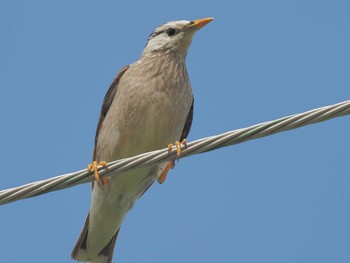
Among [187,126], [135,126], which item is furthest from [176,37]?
[135,126]

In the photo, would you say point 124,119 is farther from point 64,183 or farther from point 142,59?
point 64,183

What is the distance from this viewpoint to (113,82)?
7.75 metres

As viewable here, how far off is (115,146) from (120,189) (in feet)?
1.53

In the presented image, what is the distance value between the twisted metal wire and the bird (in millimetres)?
1863

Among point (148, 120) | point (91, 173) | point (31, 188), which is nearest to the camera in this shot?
point (31, 188)

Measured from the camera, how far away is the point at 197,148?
4855 millimetres

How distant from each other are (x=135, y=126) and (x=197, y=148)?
7.58 ft

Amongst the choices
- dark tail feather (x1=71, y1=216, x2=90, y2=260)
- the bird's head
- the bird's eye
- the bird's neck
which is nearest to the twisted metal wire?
dark tail feather (x1=71, y1=216, x2=90, y2=260)

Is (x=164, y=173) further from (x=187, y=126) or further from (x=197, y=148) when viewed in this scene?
(x=197, y=148)

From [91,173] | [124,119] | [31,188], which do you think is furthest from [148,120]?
[31,188]

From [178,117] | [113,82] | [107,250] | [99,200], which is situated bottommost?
[107,250]

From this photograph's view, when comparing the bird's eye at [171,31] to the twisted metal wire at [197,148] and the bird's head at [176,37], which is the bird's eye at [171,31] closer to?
the bird's head at [176,37]

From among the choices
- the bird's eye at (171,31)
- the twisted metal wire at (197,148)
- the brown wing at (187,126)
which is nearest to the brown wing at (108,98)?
the bird's eye at (171,31)

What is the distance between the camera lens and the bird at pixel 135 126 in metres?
7.13
